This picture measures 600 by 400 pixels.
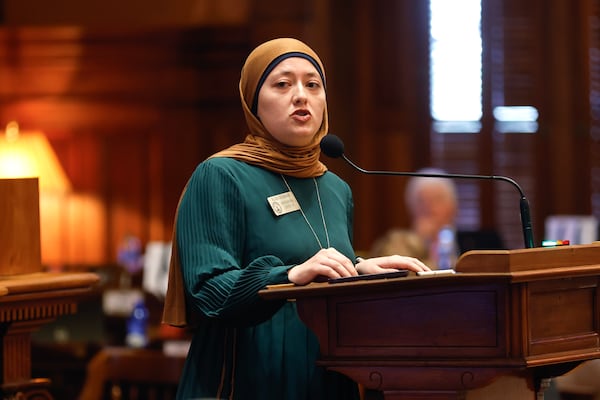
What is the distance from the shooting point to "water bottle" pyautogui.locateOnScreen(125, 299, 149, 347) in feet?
21.0

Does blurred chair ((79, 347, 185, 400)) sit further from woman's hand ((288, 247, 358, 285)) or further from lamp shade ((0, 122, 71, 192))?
woman's hand ((288, 247, 358, 285))

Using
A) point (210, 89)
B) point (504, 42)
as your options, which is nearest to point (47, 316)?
point (210, 89)

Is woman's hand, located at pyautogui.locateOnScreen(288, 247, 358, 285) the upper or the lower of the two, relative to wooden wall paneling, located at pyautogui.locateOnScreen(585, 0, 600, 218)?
lower

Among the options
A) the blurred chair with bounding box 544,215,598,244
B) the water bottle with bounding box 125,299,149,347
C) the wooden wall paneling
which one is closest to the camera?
the water bottle with bounding box 125,299,149,347

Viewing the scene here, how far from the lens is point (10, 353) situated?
11.6 ft

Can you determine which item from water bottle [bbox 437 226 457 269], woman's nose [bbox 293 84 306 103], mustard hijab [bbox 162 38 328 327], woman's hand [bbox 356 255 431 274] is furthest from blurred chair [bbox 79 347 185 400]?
woman's hand [bbox 356 255 431 274]

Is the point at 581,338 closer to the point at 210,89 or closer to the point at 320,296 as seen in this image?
the point at 320,296

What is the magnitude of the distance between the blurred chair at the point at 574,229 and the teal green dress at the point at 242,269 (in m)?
4.37

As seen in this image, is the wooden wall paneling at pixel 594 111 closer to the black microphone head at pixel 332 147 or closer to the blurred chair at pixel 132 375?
the blurred chair at pixel 132 375

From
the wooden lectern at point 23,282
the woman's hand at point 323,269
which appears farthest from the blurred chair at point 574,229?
the woman's hand at point 323,269

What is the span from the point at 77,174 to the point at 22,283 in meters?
5.23

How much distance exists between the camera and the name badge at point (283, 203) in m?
2.92

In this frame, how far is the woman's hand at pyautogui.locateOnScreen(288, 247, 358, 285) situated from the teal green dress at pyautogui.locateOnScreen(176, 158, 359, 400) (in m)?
0.15

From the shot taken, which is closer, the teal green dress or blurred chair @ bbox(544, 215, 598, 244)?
the teal green dress
